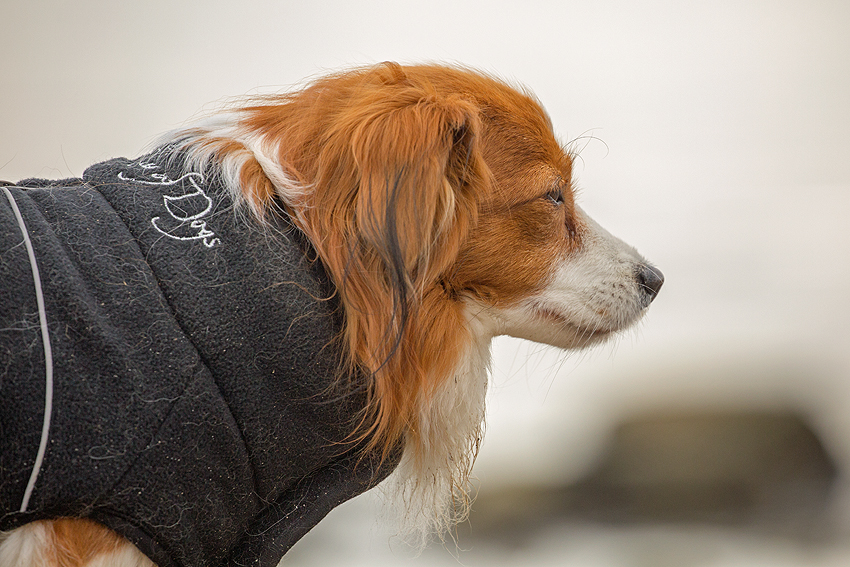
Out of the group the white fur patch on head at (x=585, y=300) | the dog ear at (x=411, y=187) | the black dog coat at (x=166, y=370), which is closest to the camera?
the black dog coat at (x=166, y=370)

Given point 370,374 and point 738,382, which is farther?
point 738,382

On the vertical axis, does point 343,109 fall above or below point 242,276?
above

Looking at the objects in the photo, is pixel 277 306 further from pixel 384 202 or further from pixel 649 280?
pixel 649 280

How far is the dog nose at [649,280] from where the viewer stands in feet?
2.87

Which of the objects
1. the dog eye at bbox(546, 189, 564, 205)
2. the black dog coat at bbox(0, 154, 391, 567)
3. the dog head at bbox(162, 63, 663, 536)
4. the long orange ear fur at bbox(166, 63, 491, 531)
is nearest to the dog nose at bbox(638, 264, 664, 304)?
the dog head at bbox(162, 63, 663, 536)

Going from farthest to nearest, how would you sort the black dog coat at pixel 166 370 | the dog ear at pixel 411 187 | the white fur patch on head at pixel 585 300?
the white fur patch on head at pixel 585 300
the dog ear at pixel 411 187
the black dog coat at pixel 166 370

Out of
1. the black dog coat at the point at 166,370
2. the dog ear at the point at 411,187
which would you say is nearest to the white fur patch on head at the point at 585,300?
the dog ear at the point at 411,187

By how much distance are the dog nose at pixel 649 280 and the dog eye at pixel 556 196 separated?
0.15m

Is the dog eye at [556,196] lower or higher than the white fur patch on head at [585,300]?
higher

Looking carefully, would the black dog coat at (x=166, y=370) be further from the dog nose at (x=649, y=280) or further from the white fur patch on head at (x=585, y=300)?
the dog nose at (x=649, y=280)

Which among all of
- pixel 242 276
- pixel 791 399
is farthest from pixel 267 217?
pixel 791 399

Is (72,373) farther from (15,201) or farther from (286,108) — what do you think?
(286,108)

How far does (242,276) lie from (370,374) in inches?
6.7

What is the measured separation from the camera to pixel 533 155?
0.80 m
